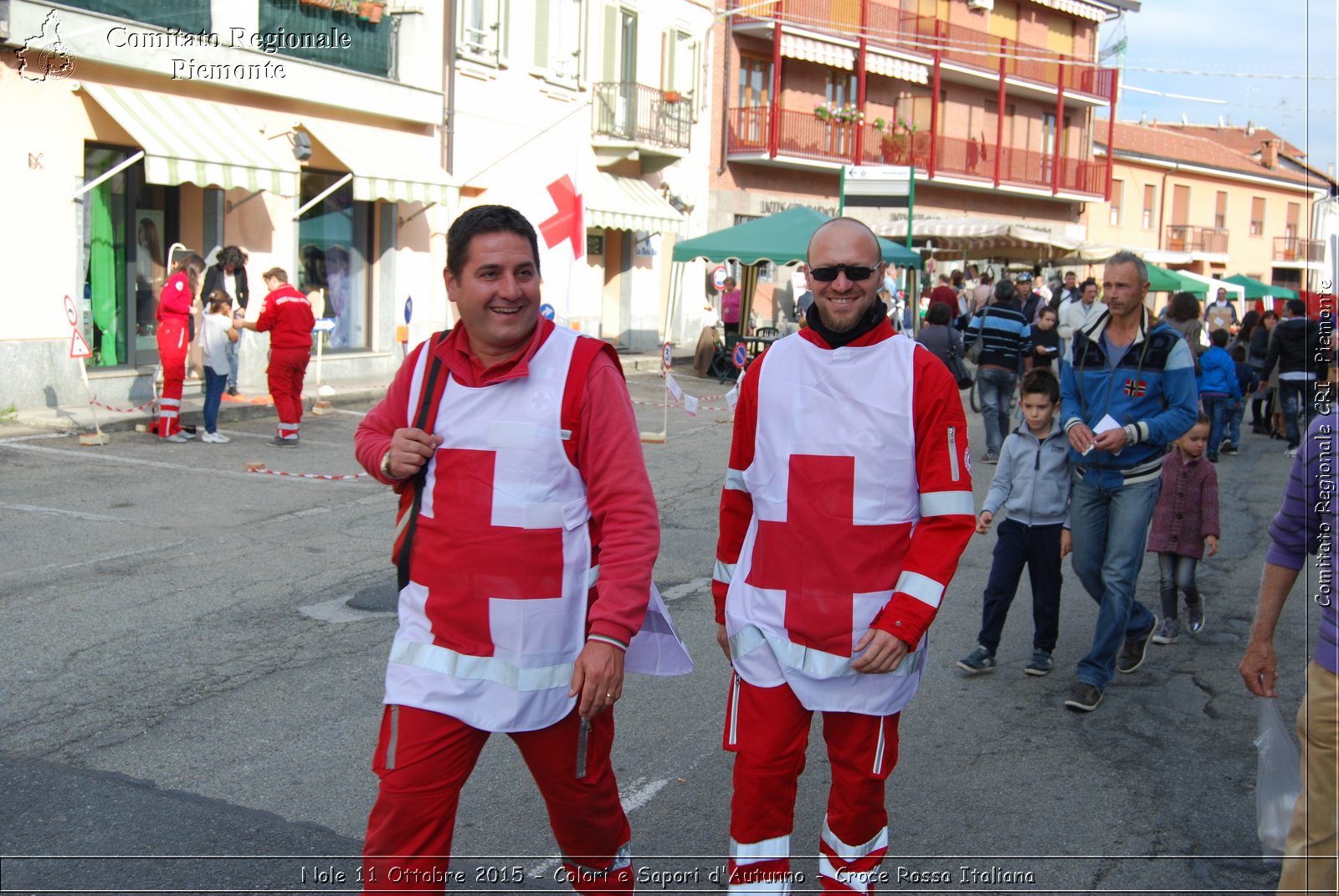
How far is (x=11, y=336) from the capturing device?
1442cm

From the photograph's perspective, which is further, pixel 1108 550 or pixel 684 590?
pixel 684 590

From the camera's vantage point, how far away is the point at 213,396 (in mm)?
13422

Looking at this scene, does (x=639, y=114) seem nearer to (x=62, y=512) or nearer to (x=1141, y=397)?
(x=62, y=512)

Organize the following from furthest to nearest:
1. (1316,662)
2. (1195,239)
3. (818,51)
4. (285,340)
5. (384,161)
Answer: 1. (1195,239)
2. (818,51)
3. (384,161)
4. (285,340)
5. (1316,662)

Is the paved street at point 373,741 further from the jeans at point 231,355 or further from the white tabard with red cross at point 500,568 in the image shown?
the jeans at point 231,355

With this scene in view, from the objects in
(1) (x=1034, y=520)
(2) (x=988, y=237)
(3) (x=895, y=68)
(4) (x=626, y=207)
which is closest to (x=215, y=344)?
(1) (x=1034, y=520)

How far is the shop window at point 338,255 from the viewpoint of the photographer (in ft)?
64.1

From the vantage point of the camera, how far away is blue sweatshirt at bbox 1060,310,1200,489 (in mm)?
5621

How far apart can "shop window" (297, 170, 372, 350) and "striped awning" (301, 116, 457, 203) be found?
543 mm

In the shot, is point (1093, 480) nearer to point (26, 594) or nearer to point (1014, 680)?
point (1014, 680)

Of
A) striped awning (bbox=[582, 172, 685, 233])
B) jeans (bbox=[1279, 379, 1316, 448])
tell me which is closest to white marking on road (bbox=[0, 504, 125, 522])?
jeans (bbox=[1279, 379, 1316, 448])

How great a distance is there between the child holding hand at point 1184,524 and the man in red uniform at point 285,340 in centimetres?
864

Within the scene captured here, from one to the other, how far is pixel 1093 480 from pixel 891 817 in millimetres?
1941

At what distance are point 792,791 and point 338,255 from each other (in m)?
18.3
